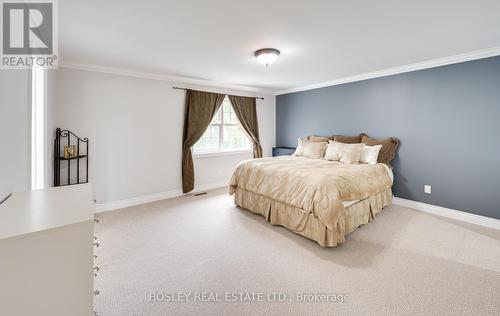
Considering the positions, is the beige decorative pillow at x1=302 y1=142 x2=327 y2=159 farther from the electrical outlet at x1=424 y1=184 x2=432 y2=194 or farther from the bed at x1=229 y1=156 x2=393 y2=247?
the electrical outlet at x1=424 y1=184 x2=432 y2=194

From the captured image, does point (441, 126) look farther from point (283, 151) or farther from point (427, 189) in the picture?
point (283, 151)

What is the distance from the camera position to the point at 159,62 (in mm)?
3309

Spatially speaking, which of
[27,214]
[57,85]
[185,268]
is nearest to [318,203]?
[185,268]

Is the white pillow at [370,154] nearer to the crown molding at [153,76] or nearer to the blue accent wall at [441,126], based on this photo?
the blue accent wall at [441,126]

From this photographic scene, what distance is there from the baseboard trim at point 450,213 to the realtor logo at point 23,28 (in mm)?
4860

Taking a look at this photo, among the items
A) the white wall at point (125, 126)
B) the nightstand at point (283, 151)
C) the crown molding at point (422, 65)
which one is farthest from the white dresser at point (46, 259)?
the nightstand at point (283, 151)

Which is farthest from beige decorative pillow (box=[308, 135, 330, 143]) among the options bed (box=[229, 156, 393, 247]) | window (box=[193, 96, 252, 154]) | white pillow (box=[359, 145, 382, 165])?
window (box=[193, 96, 252, 154])

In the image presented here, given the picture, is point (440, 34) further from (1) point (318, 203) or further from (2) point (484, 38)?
(1) point (318, 203)

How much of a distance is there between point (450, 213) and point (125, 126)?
526 cm

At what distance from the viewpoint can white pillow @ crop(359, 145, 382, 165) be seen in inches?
141

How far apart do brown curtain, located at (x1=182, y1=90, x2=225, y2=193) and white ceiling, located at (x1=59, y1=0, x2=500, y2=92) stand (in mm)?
860

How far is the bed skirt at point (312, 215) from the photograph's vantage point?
2422 mm

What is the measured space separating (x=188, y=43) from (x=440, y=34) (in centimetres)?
281

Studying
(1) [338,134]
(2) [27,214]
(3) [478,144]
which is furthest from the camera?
(1) [338,134]
